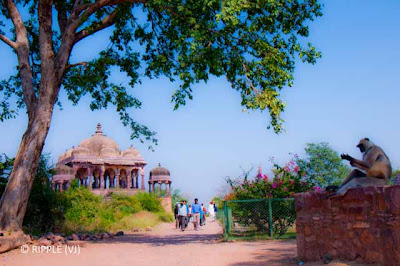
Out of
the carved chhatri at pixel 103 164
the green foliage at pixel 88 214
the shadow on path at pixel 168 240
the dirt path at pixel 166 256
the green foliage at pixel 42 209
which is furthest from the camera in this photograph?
the carved chhatri at pixel 103 164

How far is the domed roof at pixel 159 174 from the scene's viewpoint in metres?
37.8

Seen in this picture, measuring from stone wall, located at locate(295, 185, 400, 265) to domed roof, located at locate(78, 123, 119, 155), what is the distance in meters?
31.1

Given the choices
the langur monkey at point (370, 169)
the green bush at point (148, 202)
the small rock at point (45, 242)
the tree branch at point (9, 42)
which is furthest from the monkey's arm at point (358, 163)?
the green bush at point (148, 202)

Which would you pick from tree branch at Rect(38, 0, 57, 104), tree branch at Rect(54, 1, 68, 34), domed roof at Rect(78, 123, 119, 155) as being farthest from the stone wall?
domed roof at Rect(78, 123, 119, 155)

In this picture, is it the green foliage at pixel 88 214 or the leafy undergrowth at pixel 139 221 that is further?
the leafy undergrowth at pixel 139 221

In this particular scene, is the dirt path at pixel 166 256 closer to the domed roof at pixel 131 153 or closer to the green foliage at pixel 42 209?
the green foliage at pixel 42 209

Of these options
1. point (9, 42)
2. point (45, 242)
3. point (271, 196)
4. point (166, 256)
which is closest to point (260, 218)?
point (271, 196)

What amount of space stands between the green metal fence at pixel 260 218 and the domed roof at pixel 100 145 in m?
25.5

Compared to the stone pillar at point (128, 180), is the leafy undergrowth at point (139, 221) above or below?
below

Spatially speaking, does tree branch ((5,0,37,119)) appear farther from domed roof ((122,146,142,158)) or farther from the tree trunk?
domed roof ((122,146,142,158))

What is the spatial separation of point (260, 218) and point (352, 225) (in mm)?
6538

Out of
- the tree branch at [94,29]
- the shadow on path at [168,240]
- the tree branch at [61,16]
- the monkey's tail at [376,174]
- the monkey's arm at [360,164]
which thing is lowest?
the shadow on path at [168,240]

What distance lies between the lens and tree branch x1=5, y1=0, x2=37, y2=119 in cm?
1198

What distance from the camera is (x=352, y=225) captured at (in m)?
6.02
